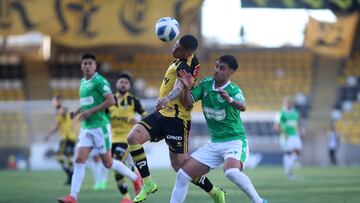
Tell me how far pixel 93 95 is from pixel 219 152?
350 cm

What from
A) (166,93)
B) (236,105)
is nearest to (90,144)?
(166,93)

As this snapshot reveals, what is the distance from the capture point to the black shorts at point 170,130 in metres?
11.4

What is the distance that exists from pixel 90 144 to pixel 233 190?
5.03 metres

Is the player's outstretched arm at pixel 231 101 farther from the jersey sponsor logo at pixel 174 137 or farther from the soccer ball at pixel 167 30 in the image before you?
the soccer ball at pixel 167 30

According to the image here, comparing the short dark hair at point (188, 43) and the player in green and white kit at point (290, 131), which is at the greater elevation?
the short dark hair at point (188, 43)

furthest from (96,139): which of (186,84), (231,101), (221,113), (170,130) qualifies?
(231,101)

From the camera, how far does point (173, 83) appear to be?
11578 millimetres

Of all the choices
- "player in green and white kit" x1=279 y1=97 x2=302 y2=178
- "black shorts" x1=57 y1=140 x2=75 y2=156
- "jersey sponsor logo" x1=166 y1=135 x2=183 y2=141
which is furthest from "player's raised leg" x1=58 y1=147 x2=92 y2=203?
"player in green and white kit" x1=279 y1=97 x2=302 y2=178

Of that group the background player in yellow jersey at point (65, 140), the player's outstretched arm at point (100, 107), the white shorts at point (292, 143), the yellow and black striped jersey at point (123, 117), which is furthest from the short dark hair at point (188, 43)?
the white shorts at point (292, 143)

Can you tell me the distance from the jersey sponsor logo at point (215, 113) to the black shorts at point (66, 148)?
12780 millimetres

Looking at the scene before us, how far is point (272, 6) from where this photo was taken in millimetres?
31953

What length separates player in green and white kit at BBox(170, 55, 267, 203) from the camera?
415 inches

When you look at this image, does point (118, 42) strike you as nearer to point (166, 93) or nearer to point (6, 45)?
point (6, 45)

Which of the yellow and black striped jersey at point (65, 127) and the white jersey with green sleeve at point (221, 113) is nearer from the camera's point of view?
the white jersey with green sleeve at point (221, 113)
